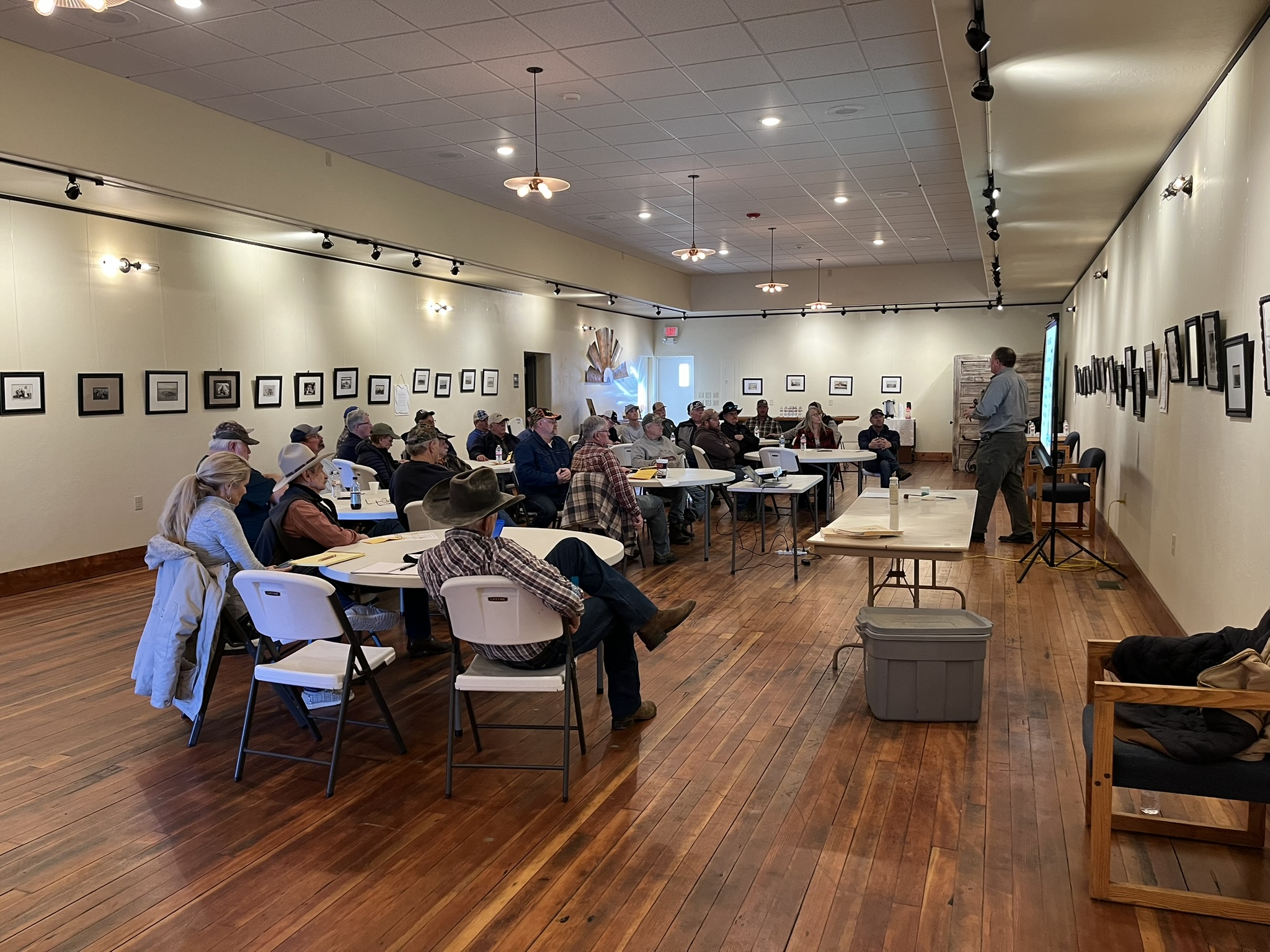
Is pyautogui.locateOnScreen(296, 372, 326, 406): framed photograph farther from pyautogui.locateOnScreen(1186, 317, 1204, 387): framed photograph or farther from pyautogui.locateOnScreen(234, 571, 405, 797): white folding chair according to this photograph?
pyautogui.locateOnScreen(1186, 317, 1204, 387): framed photograph

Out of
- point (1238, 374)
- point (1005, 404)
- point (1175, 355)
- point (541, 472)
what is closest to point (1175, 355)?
point (1175, 355)

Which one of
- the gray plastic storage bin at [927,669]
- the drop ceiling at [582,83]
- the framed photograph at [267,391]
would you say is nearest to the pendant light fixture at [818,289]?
the drop ceiling at [582,83]

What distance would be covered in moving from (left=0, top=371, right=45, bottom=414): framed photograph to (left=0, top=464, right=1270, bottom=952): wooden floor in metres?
3.00

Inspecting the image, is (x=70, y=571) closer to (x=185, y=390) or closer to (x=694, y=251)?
(x=185, y=390)

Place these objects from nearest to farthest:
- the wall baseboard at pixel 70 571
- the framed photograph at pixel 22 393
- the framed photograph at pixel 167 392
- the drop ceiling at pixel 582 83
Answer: the drop ceiling at pixel 582 83, the framed photograph at pixel 22 393, the wall baseboard at pixel 70 571, the framed photograph at pixel 167 392

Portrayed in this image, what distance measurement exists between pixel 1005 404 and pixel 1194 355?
3.54 meters

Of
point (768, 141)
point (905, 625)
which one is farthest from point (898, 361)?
point (905, 625)

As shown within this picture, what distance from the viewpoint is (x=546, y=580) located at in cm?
350

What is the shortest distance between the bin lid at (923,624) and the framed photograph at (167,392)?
23.1 feet

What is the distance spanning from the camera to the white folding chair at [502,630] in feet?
11.5

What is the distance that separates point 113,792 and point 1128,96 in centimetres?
634

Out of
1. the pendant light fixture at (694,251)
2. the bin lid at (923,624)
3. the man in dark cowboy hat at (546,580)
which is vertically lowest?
the bin lid at (923,624)

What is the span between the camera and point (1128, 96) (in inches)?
210

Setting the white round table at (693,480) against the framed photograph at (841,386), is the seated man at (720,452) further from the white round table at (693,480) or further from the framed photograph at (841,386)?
the framed photograph at (841,386)
